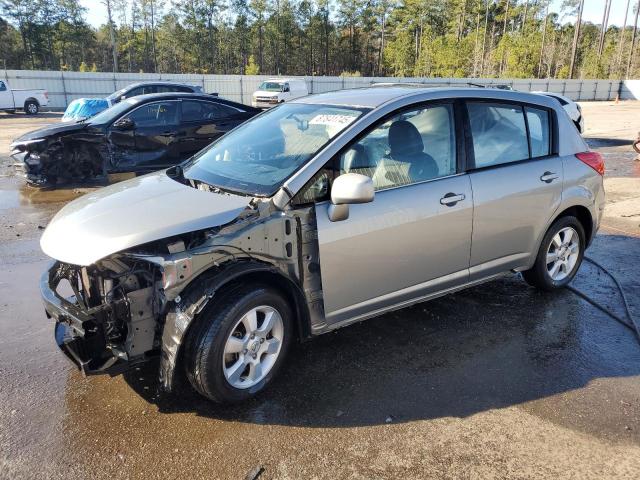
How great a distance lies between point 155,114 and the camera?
9781 millimetres

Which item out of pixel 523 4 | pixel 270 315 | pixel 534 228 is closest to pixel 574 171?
pixel 534 228

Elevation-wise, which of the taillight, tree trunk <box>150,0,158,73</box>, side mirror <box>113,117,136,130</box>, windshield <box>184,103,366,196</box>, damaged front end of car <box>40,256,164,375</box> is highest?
tree trunk <box>150,0,158,73</box>

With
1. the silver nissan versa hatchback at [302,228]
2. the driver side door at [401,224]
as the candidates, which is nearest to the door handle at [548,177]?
A: the silver nissan versa hatchback at [302,228]

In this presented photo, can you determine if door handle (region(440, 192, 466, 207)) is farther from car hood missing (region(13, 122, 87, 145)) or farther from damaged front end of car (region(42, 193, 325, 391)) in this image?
car hood missing (region(13, 122, 87, 145))

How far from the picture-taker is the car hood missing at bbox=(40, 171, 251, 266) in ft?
9.73

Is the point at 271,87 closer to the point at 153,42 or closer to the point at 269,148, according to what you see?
the point at 269,148

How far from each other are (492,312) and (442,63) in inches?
2693

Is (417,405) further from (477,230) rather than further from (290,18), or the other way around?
(290,18)

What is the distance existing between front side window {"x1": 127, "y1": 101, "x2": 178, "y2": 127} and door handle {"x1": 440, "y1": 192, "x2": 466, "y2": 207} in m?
7.25

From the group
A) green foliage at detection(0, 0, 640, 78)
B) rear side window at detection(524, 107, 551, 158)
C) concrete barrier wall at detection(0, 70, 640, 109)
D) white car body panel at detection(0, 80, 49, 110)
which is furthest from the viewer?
green foliage at detection(0, 0, 640, 78)

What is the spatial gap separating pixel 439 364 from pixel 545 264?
1690 mm

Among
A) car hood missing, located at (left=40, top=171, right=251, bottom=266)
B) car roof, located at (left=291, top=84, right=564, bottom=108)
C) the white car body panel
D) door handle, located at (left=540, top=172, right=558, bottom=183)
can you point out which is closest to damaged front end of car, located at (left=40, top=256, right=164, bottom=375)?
car hood missing, located at (left=40, top=171, right=251, bottom=266)

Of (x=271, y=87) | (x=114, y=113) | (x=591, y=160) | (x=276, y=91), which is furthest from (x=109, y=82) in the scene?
(x=591, y=160)

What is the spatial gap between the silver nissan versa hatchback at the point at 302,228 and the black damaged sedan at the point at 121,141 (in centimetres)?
577
